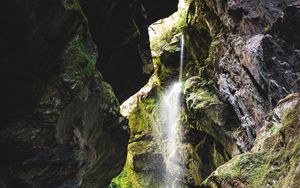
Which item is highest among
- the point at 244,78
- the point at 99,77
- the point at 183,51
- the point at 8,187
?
the point at 183,51

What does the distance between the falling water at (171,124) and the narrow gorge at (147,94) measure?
87mm

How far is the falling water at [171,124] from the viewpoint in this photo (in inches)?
1091

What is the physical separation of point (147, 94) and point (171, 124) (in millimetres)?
3719

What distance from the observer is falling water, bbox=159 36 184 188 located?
1091 inches

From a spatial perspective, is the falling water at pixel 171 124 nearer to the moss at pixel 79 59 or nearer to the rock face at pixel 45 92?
the rock face at pixel 45 92

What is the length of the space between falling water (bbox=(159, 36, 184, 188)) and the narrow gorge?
0.29 feet

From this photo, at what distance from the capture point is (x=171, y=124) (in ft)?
95.7

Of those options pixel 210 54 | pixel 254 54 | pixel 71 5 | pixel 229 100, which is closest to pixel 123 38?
pixel 71 5

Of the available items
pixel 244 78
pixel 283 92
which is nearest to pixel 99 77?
pixel 283 92

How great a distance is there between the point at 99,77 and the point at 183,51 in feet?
58.9

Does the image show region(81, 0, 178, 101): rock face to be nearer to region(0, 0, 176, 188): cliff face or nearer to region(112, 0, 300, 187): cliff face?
region(0, 0, 176, 188): cliff face

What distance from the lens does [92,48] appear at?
9984 mm

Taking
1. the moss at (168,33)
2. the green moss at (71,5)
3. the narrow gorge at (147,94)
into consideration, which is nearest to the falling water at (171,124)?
the narrow gorge at (147,94)

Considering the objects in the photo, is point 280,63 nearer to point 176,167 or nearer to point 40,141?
point 40,141
